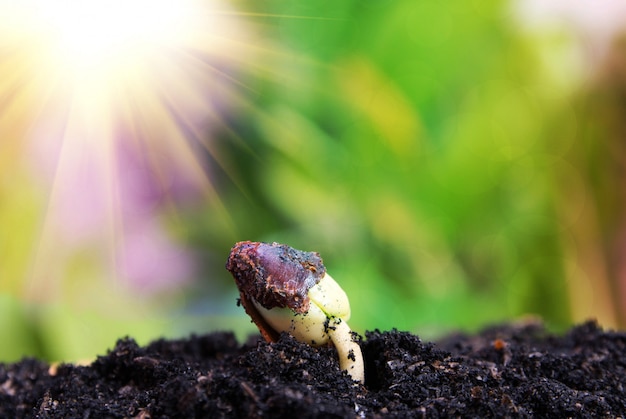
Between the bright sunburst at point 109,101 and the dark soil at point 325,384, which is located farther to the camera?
the bright sunburst at point 109,101

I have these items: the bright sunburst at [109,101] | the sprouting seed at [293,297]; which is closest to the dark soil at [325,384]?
the sprouting seed at [293,297]

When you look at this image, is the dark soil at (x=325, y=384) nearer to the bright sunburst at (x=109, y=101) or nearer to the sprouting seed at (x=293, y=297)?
the sprouting seed at (x=293, y=297)

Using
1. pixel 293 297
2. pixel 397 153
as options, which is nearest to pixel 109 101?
pixel 397 153

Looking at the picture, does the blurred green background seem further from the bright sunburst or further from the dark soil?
the dark soil

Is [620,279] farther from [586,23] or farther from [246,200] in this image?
[246,200]

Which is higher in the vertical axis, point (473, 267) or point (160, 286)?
point (473, 267)

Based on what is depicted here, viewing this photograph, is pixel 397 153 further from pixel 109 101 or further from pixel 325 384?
pixel 325 384

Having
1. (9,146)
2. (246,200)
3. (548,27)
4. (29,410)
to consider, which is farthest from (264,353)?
(548,27)
